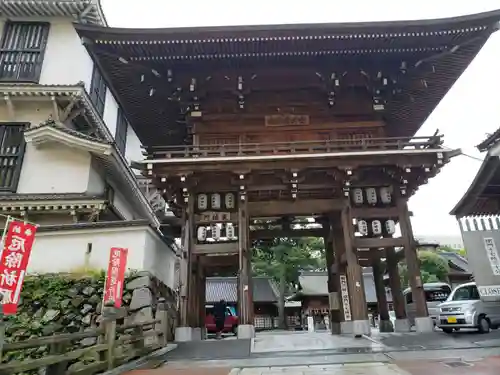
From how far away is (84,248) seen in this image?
33.7 ft

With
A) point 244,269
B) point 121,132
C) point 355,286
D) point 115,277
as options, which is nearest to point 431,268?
point 355,286

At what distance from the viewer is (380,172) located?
443 inches

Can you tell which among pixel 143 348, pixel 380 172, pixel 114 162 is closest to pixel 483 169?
pixel 380 172

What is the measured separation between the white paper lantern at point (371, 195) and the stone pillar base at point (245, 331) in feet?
16.8

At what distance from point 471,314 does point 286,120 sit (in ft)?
27.4

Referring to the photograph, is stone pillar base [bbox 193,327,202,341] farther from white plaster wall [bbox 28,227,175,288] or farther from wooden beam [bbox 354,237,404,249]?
wooden beam [bbox 354,237,404,249]

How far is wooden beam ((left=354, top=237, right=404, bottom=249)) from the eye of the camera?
10336mm

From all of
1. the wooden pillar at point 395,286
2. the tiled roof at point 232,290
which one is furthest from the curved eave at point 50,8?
the tiled roof at point 232,290

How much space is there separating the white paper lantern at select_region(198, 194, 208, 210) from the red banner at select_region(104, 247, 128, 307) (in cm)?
278

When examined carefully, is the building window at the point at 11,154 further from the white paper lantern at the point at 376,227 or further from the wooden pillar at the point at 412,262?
the wooden pillar at the point at 412,262

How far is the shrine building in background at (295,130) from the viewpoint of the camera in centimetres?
1030

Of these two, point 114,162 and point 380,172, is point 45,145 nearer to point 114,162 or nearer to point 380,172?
point 114,162

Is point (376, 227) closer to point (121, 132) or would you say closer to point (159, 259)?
point (159, 259)

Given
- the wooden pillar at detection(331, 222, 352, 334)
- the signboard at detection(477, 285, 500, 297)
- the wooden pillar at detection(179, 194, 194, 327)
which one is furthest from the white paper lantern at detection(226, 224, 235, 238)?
the signboard at detection(477, 285, 500, 297)
